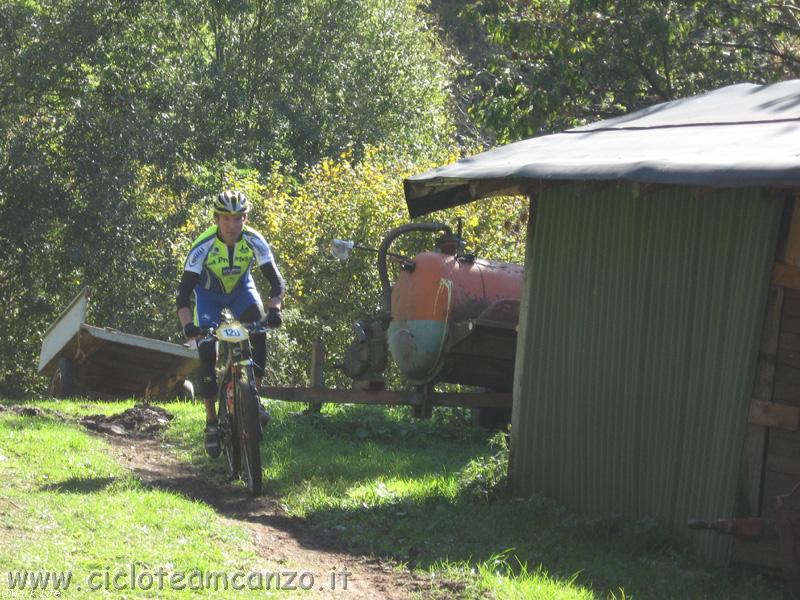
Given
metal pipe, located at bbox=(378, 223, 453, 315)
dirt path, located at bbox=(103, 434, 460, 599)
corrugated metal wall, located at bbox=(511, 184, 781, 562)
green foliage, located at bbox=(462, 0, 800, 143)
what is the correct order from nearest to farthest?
dirt path, located at bbox=(103, 434, 460, 599)
corrugated metal wall, located at bbox=(511, 184, 781, 562)
metal pipe, located at bbox=(378, 223, 453, 315)
green foliage, located at bbox=(462, 0, 800, 143)

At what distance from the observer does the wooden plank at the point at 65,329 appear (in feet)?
47.3

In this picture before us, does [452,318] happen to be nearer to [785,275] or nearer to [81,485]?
[81,485]

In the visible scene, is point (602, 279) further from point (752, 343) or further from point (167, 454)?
point (167, 454)

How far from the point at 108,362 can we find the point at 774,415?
32.1 feet

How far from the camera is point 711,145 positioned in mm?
7148

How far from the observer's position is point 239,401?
8852 mm

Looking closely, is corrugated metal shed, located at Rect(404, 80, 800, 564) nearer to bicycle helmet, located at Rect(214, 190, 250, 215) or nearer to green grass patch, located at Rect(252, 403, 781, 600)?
green grass patch, located at Rect(252, 403, 781, 600)

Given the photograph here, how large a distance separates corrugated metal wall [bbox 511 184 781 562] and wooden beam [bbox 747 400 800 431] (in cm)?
7

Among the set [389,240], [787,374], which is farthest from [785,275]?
[389,240]

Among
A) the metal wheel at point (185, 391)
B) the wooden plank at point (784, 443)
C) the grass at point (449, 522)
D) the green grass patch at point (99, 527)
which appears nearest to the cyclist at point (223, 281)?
the grass at point (449, 522)

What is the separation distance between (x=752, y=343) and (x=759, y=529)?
113 cm

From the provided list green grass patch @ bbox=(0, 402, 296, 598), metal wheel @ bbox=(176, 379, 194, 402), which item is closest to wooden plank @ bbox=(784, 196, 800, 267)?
green grass patch @ bbox=(0, 402, 296, 598)

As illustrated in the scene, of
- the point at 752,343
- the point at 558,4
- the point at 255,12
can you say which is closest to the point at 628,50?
the point at 558,4

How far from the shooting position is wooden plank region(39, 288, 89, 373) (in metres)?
14.4
